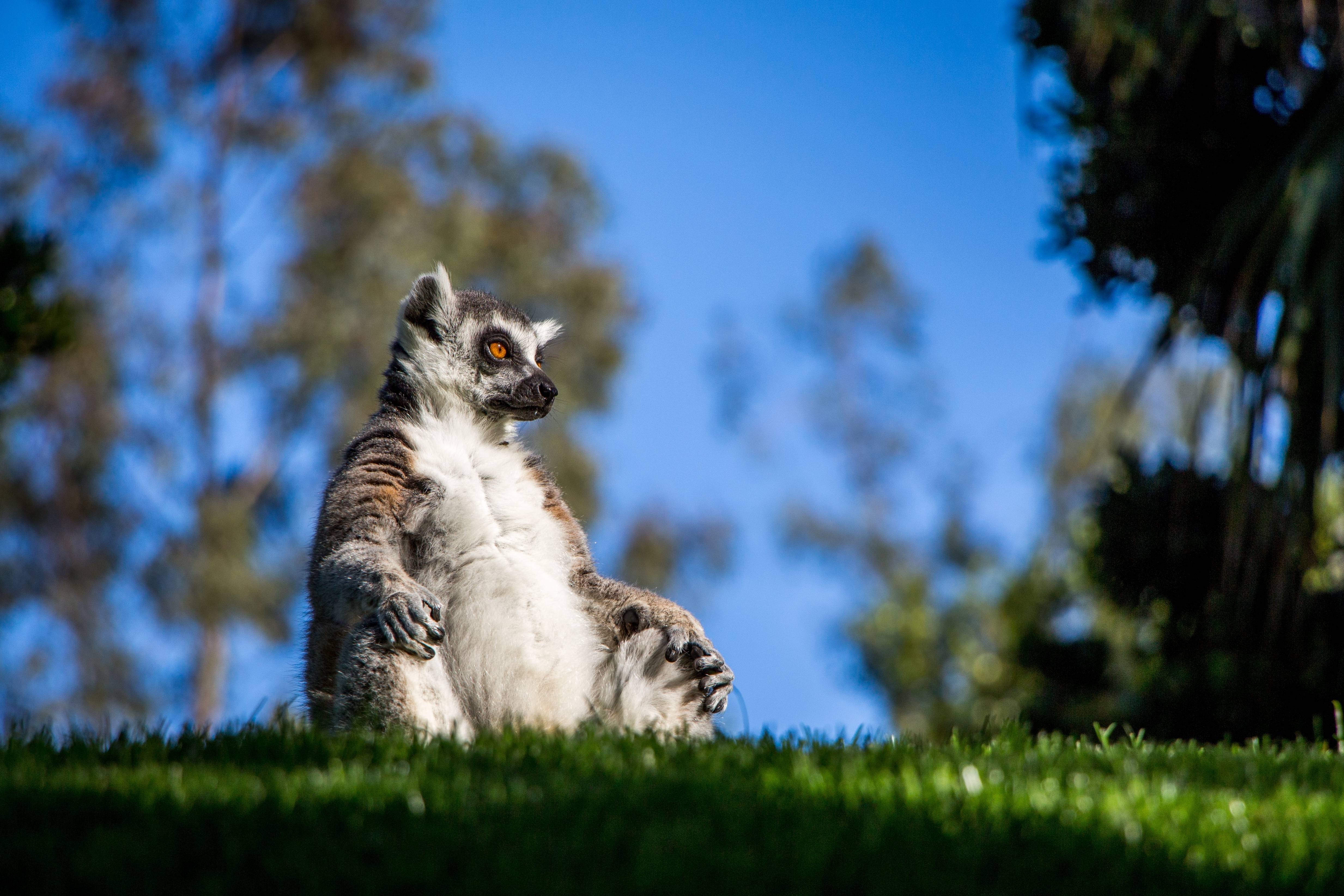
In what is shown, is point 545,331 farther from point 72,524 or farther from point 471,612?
point 72,524

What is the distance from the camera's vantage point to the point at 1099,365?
87.1 feet

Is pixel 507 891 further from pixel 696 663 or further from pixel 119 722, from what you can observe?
pixel 119 722

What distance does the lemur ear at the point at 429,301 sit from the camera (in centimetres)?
603

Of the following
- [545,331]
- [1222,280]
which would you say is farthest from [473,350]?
[1222,280]

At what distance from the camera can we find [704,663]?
5.02 meters

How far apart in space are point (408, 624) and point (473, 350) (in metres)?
1.81

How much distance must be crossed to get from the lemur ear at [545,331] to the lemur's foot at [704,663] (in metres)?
1.94

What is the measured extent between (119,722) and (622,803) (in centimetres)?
253

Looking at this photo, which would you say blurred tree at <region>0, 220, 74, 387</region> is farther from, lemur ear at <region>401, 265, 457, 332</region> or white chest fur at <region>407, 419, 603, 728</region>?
white chest fur at <region>407, 419, 603, 728</region>

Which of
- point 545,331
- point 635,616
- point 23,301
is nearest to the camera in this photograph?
point 635,616

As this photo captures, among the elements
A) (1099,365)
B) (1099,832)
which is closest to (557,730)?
(1099,832)

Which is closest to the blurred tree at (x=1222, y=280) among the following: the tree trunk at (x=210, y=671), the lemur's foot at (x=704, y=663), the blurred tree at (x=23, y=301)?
the lemur's foot at (x=704, y=663)

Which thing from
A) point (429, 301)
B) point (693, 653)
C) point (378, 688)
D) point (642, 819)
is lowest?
point (642, 819)

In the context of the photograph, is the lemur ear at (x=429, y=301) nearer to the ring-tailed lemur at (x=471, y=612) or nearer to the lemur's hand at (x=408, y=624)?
the ring-tailed lemur at (x=471, y=612)
